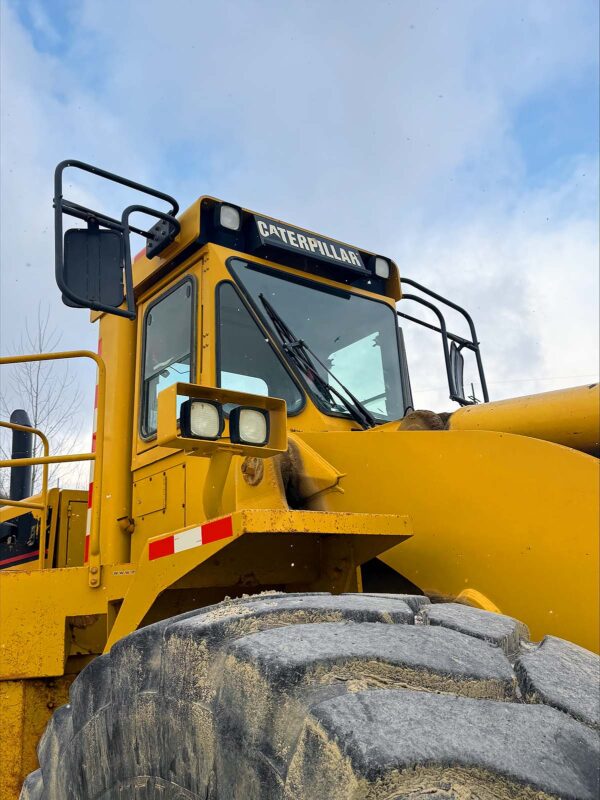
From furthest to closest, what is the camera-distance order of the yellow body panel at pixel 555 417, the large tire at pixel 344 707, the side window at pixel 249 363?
1. the side window at pixel 249 363
2. the yellow body panel at pixel 555 417
3. the large tire at pixel 344 707

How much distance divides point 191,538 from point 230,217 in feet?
5.44

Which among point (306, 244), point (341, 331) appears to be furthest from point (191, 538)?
point (306, 244)

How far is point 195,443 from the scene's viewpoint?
2.24 meters

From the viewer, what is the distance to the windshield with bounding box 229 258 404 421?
130 inches

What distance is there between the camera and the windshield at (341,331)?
3.31 m

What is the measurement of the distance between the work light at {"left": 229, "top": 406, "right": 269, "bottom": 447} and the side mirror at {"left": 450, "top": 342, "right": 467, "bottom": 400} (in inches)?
82.1

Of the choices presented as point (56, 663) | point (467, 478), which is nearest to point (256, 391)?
point (467, 478)

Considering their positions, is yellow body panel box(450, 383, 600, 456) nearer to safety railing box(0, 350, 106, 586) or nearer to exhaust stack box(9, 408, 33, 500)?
safety railing box(0, 350, 106, 586)

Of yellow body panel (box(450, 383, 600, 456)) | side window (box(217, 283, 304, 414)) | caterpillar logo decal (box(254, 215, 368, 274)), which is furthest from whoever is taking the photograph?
caterpillar logo decal (box(254, 215, 368, 274))

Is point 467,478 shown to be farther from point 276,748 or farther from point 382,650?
point 276,748

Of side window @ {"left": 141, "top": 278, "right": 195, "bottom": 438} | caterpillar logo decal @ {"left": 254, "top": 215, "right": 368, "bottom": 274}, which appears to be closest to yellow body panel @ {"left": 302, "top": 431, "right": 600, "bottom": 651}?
side window @ {"left": 141, "top": 278, "right": 195, "bottom": 438}

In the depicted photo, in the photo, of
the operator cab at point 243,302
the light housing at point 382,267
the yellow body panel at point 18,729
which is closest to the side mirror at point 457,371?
the operator cab at point 243,302

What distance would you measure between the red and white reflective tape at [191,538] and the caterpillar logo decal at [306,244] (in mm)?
1530

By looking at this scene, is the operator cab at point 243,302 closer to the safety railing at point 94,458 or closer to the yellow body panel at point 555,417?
the safety railing at point 94,458
